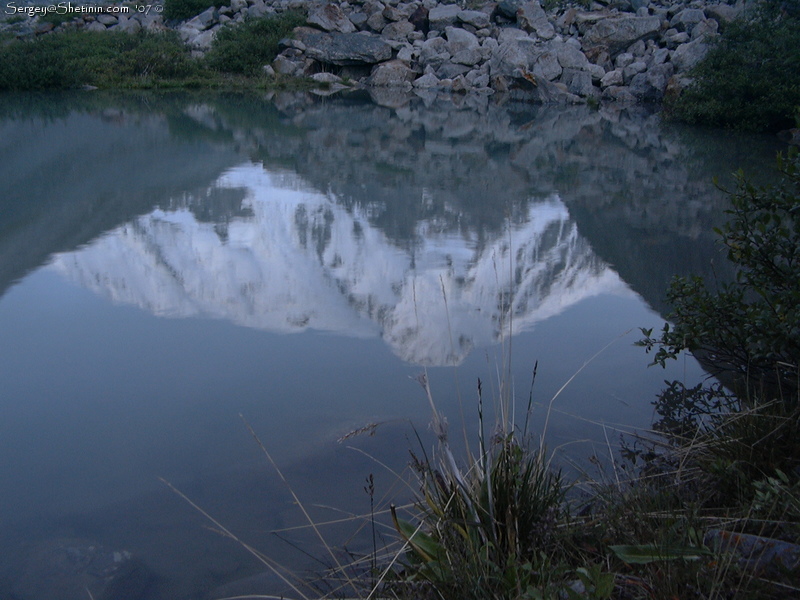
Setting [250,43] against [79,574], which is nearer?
[79,574]

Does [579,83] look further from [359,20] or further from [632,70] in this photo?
[359,20]

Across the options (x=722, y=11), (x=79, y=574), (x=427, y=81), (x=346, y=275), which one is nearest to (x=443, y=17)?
(x=427, y=81)

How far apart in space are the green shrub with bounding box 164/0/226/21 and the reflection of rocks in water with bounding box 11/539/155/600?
29.6m

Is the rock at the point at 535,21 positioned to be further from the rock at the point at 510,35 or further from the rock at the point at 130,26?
the rock at the point at 130,26

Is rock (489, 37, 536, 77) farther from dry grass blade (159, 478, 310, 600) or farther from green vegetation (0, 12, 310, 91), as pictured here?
dry grass blade (159, 478, 310, 600)

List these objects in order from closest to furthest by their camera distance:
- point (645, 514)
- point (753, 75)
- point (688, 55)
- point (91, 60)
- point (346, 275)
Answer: point (645, 514) → point (346, 275) → point (753, 75) → point (688, 55) → point (91, 60)

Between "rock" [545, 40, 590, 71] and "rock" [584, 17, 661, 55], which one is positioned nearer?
"rock" [545, 40, 590, 71]

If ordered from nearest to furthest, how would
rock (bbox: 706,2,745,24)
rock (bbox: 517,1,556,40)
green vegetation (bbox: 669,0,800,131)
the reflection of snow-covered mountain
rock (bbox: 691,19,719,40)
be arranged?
the reflection of snow-covered mountain
green vegetation (bbox: 669,0,800,131)
rock (bbox: 691,19,719,40)
rock (bbox: 706,2,745,24)
rock (bbox: 517,1,556,40)

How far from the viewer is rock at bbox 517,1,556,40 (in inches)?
974

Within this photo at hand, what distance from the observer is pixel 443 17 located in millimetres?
25250

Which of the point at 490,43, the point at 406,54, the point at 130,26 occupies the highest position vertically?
the point at 130,26

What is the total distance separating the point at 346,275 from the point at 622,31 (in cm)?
2081

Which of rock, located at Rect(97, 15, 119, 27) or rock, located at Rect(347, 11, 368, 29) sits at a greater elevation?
rock, located at Rect(347, 11, 368, 29)

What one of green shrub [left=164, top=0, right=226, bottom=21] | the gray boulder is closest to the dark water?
the gray boulder
